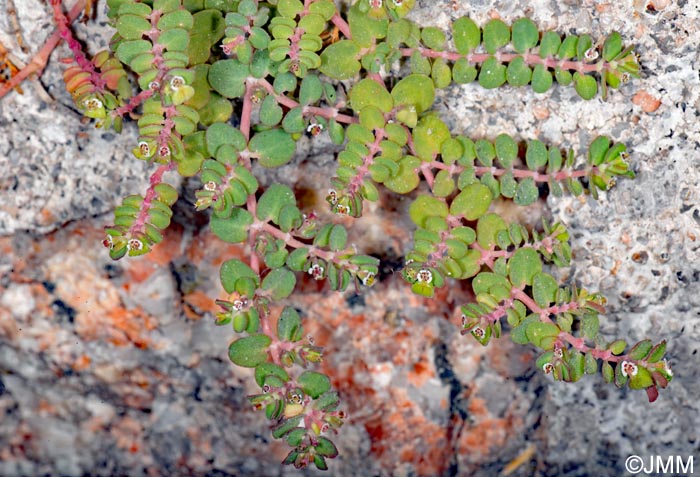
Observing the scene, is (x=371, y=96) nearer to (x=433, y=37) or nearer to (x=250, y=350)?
(x=433, y=37)

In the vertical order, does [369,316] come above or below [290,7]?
below

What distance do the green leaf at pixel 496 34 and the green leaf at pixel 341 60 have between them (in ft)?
1.46

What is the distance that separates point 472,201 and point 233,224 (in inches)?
31.7

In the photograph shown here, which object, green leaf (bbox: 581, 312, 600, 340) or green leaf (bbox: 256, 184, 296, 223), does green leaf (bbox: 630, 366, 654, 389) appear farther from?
green leaf (bbox: 256, 184, 296, 223)

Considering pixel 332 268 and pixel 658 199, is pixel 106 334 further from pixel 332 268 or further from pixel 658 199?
pixel 658 199

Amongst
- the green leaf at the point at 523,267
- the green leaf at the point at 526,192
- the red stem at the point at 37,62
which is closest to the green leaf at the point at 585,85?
the green leaf at the point at 526,192

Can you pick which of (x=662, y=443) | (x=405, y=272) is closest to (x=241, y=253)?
(x=405, y=272)

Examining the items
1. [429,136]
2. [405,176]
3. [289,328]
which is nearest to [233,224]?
[289,328]

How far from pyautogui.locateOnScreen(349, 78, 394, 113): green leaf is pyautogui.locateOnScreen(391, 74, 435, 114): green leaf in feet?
0.11

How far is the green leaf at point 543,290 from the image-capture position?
2.44 m

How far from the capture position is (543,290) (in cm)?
245

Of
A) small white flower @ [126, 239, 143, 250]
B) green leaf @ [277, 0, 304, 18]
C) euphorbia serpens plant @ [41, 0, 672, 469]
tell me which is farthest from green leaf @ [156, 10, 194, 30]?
small white flower @ [126, 239, 143, 250]

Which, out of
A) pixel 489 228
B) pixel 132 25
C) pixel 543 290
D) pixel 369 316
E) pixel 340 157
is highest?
pixel 132 25

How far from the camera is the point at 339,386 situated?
118 inches
